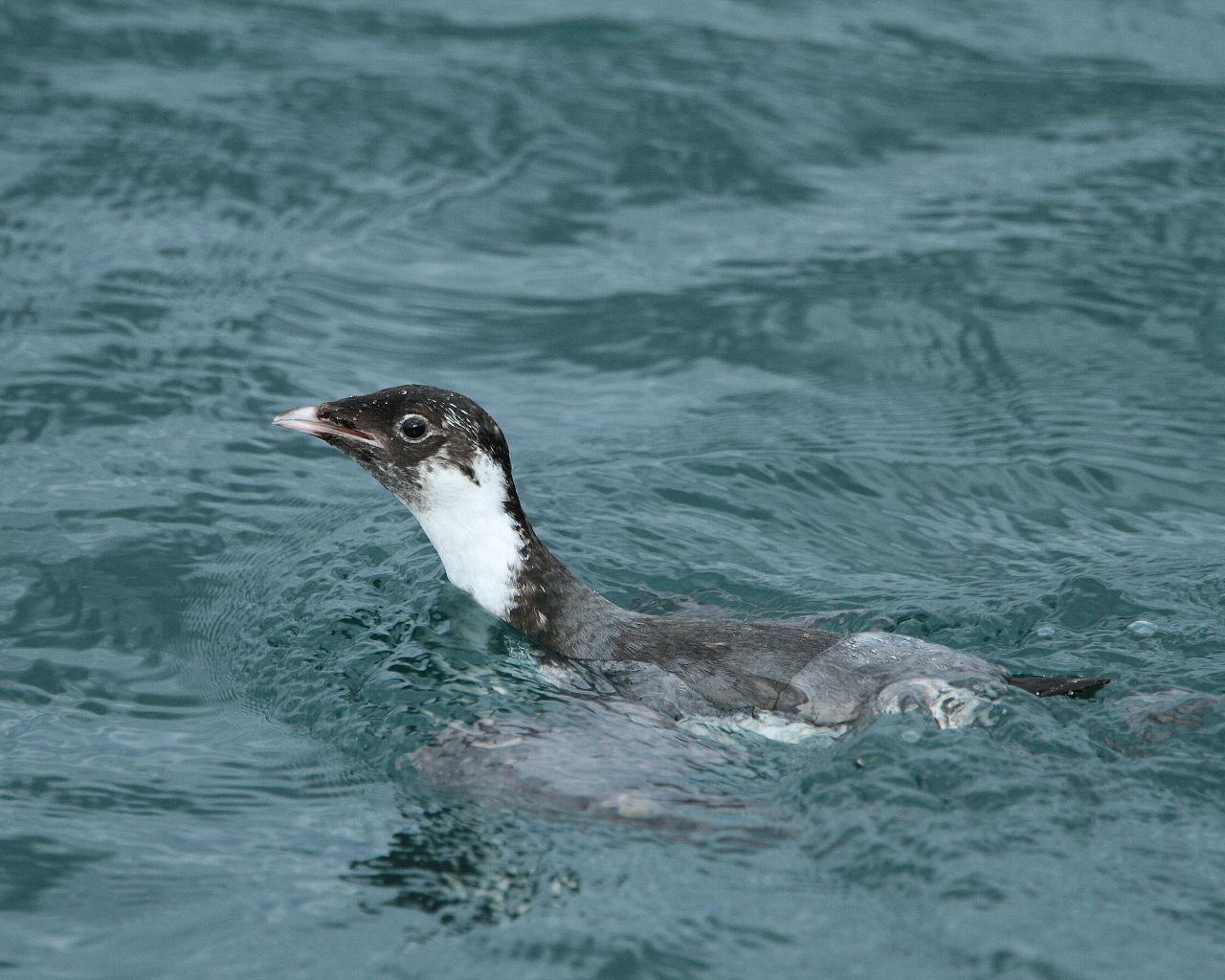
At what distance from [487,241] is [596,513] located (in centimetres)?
414

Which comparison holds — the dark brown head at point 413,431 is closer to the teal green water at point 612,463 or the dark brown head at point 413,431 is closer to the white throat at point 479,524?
the white throat at point 479,524

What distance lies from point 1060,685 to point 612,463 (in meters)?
3.87

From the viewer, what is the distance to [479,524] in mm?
7711

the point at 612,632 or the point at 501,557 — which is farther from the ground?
the point at 501,557

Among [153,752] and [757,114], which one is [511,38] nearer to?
[757,114]

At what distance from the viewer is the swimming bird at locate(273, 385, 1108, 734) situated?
689 centimetres

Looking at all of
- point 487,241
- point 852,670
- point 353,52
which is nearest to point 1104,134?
point 487,241

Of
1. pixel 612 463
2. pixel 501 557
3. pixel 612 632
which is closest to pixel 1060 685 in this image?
pixel 612 632

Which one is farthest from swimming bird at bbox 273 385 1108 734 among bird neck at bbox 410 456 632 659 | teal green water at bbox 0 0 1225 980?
teal green water at bbox 0 0 1225 980

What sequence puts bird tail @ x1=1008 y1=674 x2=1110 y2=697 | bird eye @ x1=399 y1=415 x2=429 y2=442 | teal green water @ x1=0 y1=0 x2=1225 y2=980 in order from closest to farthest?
teal green water @ x1=0 y1=0 x2=1225 y2=980
bird tail @ x1=1008 y1=674 x2=1110 y2=697
bird eye @ x1=399 y1=415 x2=429 y2=442

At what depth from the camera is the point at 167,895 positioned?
5945mm

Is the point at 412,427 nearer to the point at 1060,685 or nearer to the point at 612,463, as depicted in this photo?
the point at 612,463

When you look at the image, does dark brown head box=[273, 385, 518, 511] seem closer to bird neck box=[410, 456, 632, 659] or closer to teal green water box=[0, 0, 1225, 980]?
bird neck box=[410, 456, 632, 659]

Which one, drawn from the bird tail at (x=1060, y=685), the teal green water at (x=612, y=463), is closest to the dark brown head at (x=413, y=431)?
the teal green water at (x=612, y=463)
